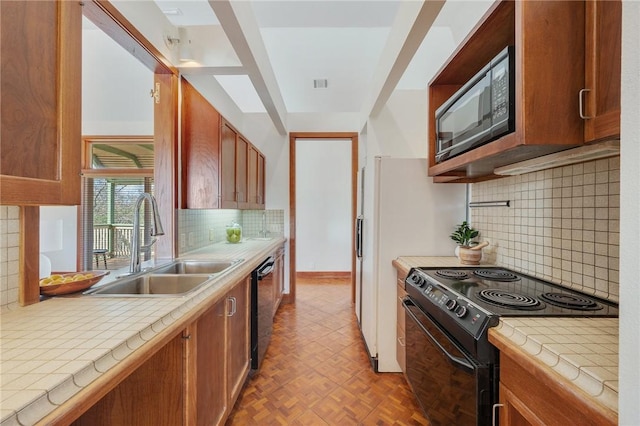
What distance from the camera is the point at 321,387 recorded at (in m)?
1.99

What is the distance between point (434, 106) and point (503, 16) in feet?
2.73

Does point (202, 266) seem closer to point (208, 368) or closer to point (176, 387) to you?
point (208, 368)

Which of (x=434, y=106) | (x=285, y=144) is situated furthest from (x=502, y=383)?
(x=285, y=144)

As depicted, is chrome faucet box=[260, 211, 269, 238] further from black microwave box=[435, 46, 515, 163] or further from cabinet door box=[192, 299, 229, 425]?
black microwave box=[435, 46, 515, 163]

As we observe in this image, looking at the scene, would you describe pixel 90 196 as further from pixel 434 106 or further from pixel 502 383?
pixel 502 383

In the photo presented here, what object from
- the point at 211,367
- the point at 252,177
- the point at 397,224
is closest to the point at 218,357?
the point at 211,367

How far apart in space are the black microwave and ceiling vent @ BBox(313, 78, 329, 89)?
227 cm

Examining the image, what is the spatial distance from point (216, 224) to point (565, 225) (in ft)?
9.76

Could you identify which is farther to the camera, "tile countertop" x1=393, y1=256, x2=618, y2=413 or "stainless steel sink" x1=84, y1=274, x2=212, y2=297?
"stainless steel sink" x1=84, y1=274, x2=212, y2=297

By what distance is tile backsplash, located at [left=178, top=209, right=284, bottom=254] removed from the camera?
2.29 m

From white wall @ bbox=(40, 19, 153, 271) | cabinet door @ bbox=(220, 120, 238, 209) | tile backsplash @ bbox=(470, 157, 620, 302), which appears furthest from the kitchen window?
tile backsplash @ bbox=(470, 157, 620, 302)

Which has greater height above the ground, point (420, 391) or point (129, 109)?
point (129, 109)

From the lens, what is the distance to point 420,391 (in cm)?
154

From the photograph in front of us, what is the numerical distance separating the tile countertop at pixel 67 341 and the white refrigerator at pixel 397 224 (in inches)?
55.0
